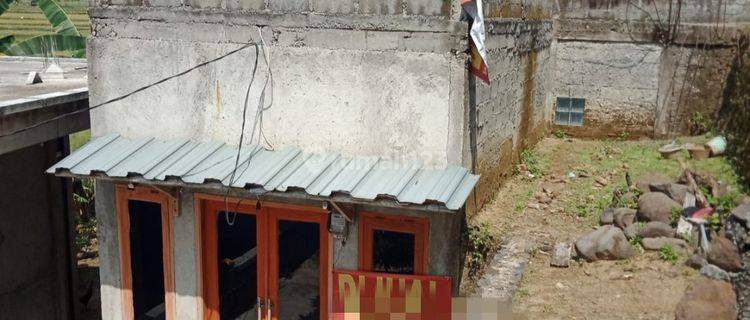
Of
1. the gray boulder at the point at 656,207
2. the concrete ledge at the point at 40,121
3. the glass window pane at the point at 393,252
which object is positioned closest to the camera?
the glass window pane at the point at 393,252

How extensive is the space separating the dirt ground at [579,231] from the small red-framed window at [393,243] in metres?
0.74

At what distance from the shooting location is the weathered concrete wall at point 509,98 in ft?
27.3

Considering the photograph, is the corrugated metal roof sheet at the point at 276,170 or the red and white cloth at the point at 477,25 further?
the red and white cloth at the point at 477,25

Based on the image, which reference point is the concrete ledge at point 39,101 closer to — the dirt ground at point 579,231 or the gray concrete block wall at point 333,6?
the gray concrete block wall at point 333,6

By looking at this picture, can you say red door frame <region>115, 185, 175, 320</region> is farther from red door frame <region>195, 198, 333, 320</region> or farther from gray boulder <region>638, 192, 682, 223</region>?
gray boulder <region>638, 192, 682, 223</region>

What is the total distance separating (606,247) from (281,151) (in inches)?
172

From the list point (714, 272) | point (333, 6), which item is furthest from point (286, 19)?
point (714, 272)

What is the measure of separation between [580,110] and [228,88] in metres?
9.35

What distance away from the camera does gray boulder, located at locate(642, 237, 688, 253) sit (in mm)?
8938

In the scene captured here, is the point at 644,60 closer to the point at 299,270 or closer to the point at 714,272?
the point at 714,272

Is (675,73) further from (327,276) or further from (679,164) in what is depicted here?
(327,276)

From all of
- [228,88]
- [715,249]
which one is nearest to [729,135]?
[715,249]

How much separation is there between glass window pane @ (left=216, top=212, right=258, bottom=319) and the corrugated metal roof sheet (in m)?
0.99

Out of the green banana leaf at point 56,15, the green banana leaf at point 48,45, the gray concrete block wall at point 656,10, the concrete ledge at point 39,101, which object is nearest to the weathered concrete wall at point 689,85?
the gray concrete block wall at point 656,10
